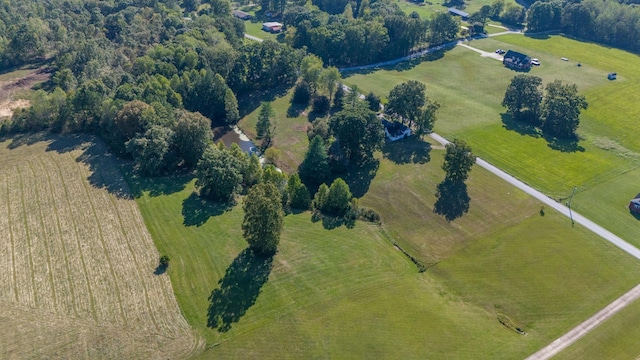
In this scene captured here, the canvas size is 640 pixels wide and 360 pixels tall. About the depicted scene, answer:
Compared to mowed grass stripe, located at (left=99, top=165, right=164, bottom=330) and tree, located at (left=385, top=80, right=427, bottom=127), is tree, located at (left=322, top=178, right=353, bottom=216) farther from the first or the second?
tree, located at (left=385, top=80, right=427, bottom=127)

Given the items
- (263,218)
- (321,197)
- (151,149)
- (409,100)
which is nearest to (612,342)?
(321,197)

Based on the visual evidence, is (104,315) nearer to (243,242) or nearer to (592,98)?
(243,242)

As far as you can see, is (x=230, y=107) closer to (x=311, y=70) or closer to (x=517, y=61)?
(x=311, y=70)

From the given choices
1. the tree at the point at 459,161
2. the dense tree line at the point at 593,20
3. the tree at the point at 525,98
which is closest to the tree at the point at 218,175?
the tree at the point at 459,161

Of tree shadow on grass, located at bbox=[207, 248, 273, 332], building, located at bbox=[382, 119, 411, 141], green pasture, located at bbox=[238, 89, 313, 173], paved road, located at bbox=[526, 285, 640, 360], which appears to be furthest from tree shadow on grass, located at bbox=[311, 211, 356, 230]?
paved road, located at bbox=[526, 285, 640, 360]

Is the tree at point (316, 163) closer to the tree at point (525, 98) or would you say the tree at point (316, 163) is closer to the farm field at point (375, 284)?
the farm field at point (375, 284)
